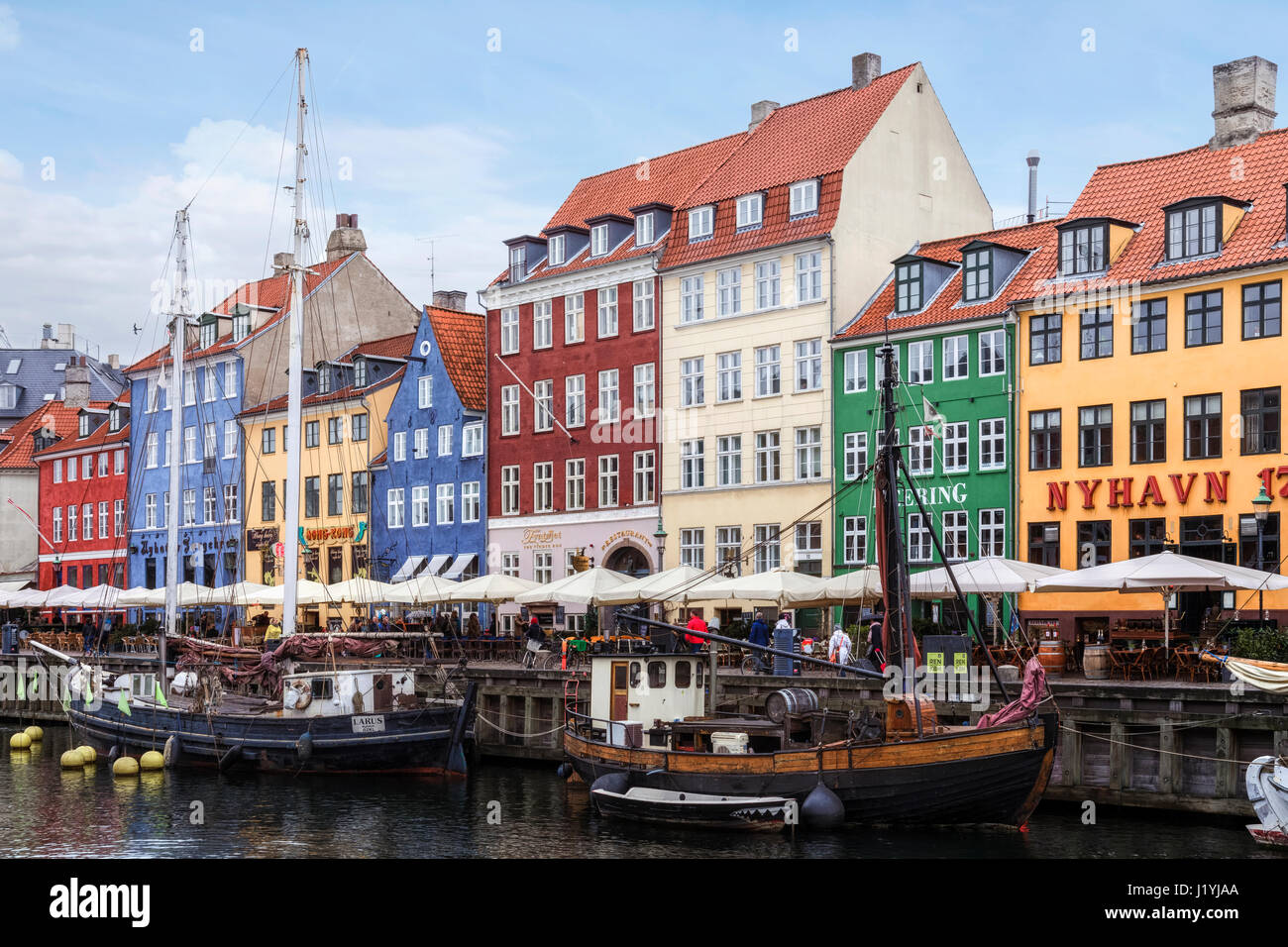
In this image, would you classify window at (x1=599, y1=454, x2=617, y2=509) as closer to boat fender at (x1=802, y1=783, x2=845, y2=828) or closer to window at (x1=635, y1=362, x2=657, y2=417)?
window at (x1=635, y1=362, x2=657, y2=417)

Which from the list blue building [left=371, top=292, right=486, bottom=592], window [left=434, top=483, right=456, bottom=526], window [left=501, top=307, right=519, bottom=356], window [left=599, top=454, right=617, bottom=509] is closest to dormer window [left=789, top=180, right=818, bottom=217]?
window [left=599, top=454, right=617, bottom=509]

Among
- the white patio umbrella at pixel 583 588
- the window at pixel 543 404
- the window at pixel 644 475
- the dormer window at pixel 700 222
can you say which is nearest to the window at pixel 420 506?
the window at pixel 543 404

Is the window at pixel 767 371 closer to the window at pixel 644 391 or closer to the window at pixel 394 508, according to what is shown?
the window at pixel 644 391

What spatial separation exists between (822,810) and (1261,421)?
18994mm

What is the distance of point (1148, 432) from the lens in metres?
40.9

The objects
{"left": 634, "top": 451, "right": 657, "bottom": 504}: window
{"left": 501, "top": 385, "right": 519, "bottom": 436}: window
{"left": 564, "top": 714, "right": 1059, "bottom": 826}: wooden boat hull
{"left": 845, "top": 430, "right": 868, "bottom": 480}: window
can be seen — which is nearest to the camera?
{"left": 564, "top": 714, "right": 1059, "bottom": 826}: wooden boat hull

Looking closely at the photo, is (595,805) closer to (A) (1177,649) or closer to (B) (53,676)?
(A) (1177,649)

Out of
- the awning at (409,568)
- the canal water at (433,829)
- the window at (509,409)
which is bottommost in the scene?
the canal water at (433,829)

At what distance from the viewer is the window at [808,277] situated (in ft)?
161

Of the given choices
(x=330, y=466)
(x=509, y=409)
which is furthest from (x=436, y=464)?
(x=330, y=466)

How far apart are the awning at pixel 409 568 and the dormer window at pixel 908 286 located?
22011 mm

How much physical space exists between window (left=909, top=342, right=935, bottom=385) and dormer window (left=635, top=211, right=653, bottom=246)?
1226cm

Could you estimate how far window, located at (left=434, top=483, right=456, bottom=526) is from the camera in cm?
5997

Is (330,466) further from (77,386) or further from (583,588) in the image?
(77,386)
